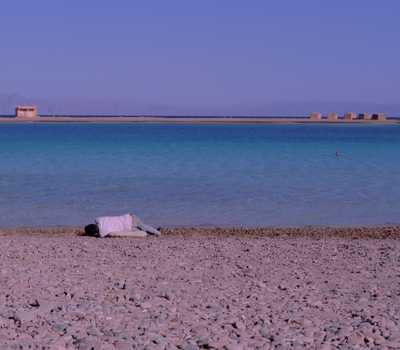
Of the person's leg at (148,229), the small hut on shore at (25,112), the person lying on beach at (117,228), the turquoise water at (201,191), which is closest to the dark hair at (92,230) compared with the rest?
the person lying on beach at (117,228)

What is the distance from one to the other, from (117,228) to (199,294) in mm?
6234

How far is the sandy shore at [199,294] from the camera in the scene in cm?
732

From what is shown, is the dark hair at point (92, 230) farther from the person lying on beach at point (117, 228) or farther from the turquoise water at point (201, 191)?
the turquoise water at point (201, 191)

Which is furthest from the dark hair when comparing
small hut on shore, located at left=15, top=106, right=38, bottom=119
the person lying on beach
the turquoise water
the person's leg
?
small hut on shore, located at left=15, top=106, right=38, bottom=119

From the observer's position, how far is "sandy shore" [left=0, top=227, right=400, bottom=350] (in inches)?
288

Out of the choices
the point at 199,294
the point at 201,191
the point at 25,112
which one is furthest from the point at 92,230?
the point at 25,112

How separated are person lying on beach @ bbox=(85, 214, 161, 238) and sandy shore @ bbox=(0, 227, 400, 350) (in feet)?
1.72

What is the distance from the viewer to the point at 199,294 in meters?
9.26

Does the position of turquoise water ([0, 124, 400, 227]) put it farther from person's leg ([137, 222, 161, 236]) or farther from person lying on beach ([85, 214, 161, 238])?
person lying on beach ([85, 214, 161, 238])

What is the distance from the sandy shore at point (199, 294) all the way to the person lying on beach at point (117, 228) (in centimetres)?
52

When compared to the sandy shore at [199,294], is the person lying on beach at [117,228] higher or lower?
lower

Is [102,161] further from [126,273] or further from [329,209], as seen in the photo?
[126,273]

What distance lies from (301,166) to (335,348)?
3241 cm

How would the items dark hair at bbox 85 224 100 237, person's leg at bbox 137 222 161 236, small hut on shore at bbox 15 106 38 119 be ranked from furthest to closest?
small hut on shore at bbox 15 106 38 119, person's leg at bbox 137 222 161 236, dark hair at bbox 85 224 100 237
